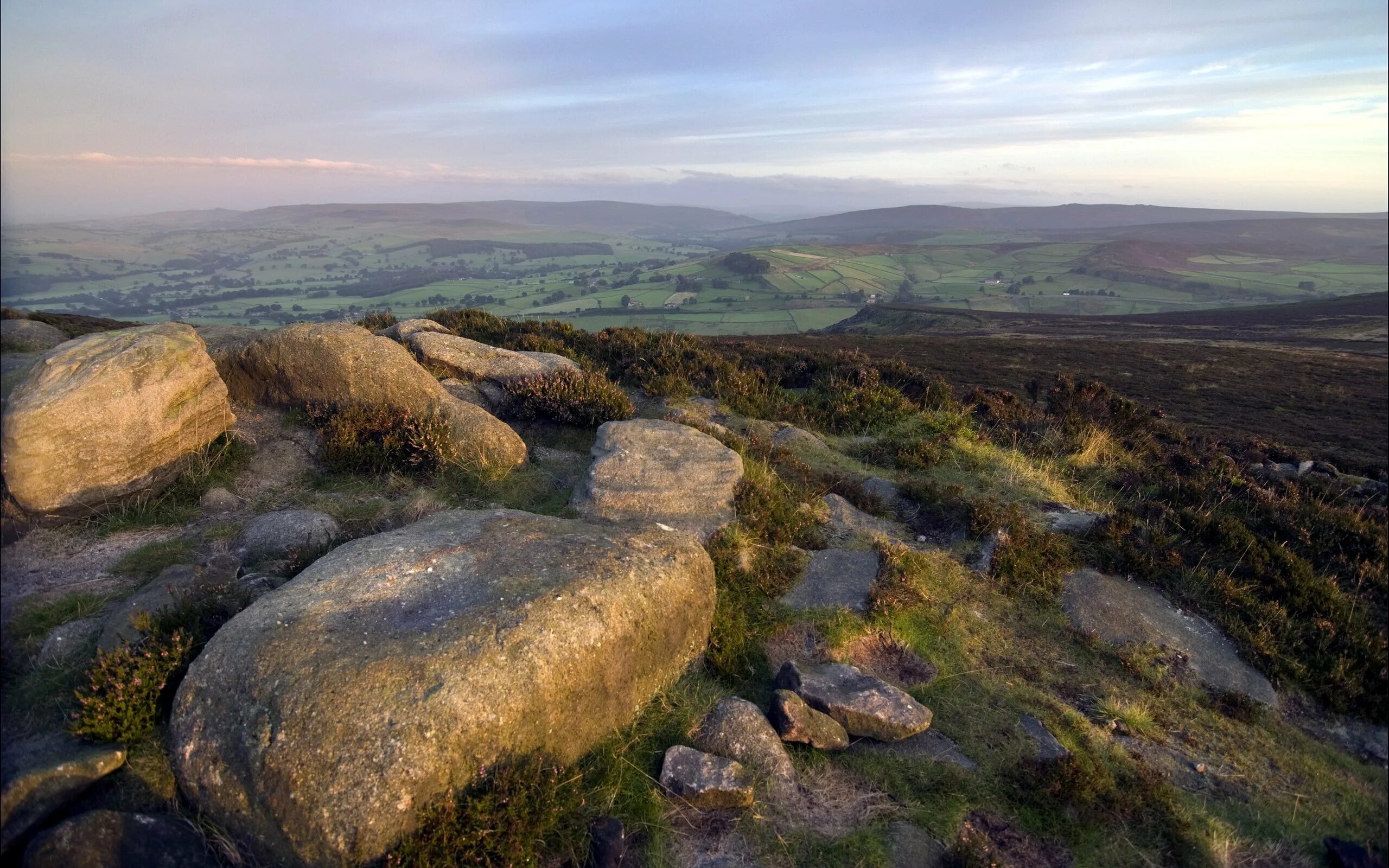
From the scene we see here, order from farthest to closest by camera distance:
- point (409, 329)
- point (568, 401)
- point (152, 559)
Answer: point (409, 329), point (568, 401), point (152, 559)

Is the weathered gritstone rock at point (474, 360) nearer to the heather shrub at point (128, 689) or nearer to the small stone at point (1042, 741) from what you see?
the heather shrub at point (128, 689)

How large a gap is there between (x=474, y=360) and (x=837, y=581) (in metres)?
8.14

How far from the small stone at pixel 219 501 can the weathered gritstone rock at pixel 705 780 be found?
6.33 metres

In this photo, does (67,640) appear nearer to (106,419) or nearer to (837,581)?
(106,419)

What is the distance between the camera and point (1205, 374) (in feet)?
107

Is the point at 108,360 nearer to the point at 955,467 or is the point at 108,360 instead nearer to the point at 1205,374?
the point at 955,467

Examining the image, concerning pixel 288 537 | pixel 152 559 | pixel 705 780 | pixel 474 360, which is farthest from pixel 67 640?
pixel 474 360

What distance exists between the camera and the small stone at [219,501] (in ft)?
25.3

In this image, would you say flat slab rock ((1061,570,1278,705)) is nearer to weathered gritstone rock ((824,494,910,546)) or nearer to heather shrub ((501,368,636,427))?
weathered gritstone rock ((824,494,910,546))

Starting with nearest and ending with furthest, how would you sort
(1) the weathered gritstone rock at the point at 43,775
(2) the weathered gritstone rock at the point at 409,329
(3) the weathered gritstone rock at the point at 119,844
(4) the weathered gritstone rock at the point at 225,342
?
(3) the weathered gritstone rock at the point at 119,844
(1) the weathered gritstone rock at the point at 43,775
(4) the weathered gritstone rock at the point at 225,342
(2) the weathered gritstone rock at the point at 409,329

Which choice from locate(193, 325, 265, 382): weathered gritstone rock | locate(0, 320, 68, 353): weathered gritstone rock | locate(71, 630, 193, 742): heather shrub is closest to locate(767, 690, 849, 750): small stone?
locate(71, 630, 193, 742): heather shrub

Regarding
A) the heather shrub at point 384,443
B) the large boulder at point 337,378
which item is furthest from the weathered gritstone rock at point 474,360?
the heather shrub at point 384,443

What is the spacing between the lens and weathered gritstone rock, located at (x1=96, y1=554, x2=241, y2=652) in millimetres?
5094

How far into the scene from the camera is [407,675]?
4.25 m
